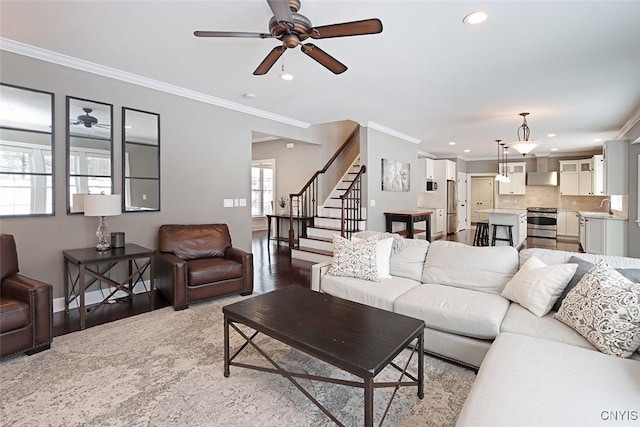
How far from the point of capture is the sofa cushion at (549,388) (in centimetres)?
123

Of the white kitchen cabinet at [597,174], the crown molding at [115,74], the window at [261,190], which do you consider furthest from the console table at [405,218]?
the white kitchen cabinet at [597,174]

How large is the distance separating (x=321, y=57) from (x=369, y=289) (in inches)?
76.0

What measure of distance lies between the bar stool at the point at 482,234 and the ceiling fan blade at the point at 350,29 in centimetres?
646

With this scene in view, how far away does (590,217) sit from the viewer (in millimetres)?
6547

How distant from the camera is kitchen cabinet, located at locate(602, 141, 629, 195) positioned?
606cm

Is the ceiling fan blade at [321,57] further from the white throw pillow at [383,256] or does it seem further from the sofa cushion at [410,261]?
the sofa cushion at [410,261]

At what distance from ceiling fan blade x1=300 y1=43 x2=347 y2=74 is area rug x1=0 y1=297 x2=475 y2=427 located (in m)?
2.27

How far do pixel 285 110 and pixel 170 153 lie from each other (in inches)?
74.7

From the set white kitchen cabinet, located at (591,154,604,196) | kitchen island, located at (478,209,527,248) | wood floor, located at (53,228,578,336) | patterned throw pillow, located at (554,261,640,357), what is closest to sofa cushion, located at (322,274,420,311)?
patterned throw pillow, located at (554,261,640,357)

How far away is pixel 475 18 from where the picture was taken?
8.02 feet

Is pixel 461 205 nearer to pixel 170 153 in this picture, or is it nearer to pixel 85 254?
pixel 170 153

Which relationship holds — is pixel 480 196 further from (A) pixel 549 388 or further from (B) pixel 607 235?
(A) pixel 549 388

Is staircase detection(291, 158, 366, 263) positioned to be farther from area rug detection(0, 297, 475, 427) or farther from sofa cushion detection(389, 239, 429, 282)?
area rug detection(0, 297, 475, 427)

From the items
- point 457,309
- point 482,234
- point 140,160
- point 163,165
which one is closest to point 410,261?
point 457,309
